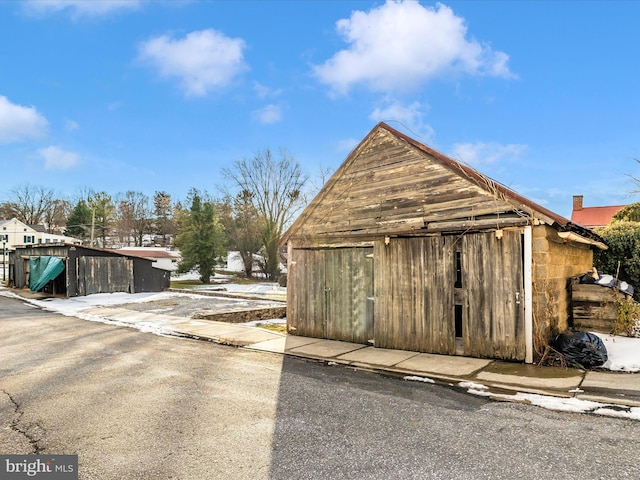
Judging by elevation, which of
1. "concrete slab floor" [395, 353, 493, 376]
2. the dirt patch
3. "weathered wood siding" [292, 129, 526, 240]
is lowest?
the dirt patch

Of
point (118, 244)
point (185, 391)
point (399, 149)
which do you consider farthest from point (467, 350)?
point (118, 244)

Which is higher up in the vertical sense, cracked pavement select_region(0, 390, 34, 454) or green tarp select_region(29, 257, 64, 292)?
green tarp select_region(29, 257, 64, 292)

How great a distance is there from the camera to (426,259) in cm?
818

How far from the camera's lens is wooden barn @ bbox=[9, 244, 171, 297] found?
71.2 ft

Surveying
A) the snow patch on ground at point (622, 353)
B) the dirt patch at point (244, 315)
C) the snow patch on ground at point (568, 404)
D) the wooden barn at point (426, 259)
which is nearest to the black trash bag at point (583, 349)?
the snow patch on ground at point (622, 353)

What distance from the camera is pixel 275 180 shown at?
40469mm

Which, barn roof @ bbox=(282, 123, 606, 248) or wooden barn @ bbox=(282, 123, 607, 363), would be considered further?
barn roof @ bbox=(282, 123, 606, 248)

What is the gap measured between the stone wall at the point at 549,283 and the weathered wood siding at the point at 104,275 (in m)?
23.0

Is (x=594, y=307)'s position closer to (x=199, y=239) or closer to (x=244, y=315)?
(x=244, y=315)

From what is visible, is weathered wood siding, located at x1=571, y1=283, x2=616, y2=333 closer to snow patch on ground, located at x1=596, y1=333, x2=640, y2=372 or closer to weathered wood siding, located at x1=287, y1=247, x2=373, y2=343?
snow patch on ground, located at x1=596, y1=333, x2=640, y2=372

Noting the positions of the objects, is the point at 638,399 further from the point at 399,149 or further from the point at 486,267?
the point at 399,149

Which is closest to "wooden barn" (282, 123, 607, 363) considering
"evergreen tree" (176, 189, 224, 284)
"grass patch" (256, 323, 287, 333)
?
"grass patch" (256, 323, 287, 333)

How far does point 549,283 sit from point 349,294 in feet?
13.8

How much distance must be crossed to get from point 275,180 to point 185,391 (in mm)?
35968
